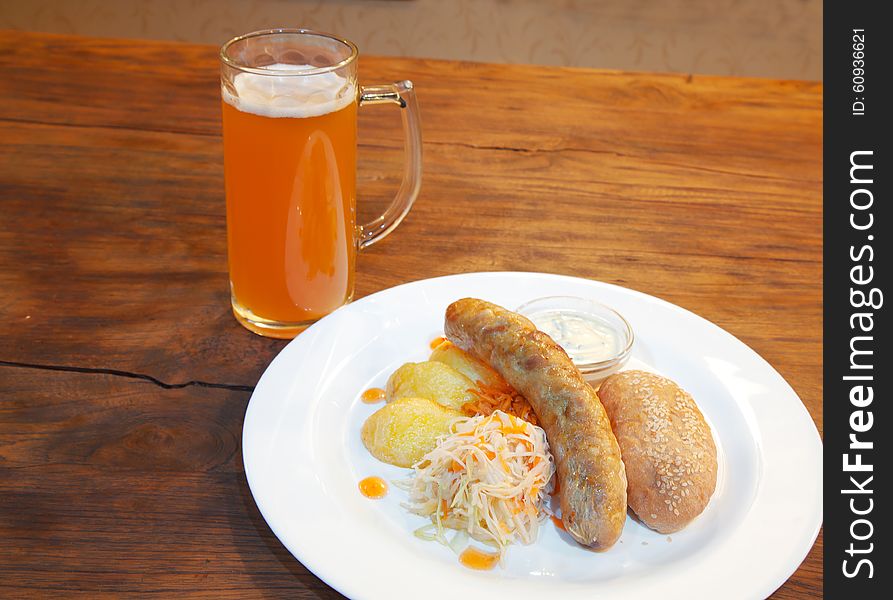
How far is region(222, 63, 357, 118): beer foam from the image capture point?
129 cm

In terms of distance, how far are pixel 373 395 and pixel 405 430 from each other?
0.15 m

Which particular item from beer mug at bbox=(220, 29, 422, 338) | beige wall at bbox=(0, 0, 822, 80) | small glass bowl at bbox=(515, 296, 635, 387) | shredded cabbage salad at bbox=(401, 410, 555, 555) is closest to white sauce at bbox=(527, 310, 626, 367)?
small glass bowl at bbox=(515, 296, 635, 387)

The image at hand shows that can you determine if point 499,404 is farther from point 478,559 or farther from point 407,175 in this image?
point 407,175

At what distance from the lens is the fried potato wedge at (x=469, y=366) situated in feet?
4.44

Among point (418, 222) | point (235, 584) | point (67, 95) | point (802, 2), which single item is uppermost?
point (802, 2)

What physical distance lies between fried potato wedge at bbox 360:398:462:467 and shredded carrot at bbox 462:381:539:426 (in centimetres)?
5

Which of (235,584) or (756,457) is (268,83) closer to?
(235,584)

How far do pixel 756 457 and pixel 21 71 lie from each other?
82.1 inches

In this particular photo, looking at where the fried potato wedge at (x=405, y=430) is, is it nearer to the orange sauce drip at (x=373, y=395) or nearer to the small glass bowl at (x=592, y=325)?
the orange sauce drip at (x=373, y=395)

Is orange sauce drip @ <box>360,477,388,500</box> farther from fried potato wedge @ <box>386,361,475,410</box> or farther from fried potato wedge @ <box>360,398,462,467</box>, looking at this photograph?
fried potato wedge @ <box>386,361,475,410</box>

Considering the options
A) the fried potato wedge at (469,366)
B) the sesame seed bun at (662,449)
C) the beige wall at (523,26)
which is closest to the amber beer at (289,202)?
the fried potato wedge at (469,366)

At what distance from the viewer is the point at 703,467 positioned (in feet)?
3.72

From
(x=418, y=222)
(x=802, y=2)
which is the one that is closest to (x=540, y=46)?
(x=802, y=2)

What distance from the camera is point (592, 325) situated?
4.76ft
